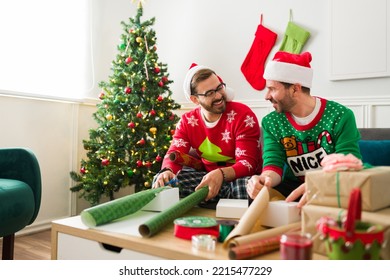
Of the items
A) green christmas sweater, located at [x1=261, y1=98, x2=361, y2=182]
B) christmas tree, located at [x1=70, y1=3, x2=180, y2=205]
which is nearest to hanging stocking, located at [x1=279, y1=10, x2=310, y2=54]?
christmas tree, located at [x1=70, y1=3, x2=180, y2=205]

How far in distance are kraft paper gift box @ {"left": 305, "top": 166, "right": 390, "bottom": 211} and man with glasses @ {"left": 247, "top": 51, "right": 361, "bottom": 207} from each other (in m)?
0.52

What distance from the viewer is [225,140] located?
1.82 m

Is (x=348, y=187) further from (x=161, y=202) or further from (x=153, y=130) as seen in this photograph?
(x=153, y=130)

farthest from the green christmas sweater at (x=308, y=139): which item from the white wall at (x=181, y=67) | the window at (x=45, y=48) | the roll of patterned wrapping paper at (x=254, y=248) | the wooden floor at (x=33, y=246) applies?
the window at (x=45, y=48)

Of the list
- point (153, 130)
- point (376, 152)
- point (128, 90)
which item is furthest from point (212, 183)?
point (128, 90)

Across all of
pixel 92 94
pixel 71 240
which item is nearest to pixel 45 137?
pixel 92 94

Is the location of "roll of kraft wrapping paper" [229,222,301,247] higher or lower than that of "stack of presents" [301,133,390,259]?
lower

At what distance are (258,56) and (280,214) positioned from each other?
6.21 ft

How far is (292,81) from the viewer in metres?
1.57

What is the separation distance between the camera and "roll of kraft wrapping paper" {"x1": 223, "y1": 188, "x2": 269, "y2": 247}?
92cm

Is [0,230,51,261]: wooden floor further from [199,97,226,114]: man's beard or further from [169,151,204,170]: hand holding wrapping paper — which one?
[199,97,226,114]: man's beard

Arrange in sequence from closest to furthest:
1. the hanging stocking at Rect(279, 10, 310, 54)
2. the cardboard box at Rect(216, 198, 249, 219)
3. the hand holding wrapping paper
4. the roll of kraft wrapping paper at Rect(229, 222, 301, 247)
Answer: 1. the roll of kraft wrapping paper at Rect(229, 222, 301, 247)
2. the cardboard box at Rect(216, 198, 249, 219)
3. the hand holding wrapping paper
4. the hanging stocking at Rect(279, 10, 310, 54)
